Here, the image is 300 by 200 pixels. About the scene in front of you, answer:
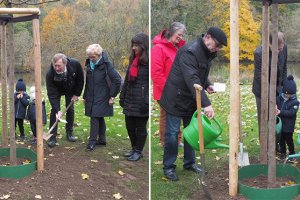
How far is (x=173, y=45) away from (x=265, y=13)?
125 cm

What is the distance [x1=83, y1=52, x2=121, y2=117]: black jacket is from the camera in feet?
17.3

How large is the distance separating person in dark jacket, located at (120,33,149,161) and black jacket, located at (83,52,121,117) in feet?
0.86

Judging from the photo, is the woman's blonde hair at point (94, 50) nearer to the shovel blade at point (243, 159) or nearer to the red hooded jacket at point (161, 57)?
the red hooded jacket at point (161, 57)

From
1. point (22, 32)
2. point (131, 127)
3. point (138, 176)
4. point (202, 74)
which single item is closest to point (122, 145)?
point (131, 127)

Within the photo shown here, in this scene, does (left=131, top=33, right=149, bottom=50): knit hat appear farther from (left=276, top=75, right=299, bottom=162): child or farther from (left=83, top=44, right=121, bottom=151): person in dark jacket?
(left=276, top=75, right=299, bottom=162): child

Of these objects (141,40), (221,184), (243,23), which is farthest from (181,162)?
(243,23)

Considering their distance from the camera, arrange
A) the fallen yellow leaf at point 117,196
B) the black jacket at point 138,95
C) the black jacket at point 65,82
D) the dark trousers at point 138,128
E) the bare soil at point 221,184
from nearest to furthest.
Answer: the bare soil at point 221,184 → the fallen yellow leaf at point 117,196 → the black jacket at point 138,95 → the dark trousers at point 138,128 → the black jacket at point 65,82

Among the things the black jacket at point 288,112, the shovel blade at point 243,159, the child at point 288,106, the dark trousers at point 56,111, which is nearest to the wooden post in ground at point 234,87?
the shovel blade at point 243,159

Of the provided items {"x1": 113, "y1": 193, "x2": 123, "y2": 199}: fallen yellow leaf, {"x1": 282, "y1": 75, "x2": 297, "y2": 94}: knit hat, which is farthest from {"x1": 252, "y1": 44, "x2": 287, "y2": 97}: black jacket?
{"x1": 113, "y1": 193, "x2": 123, "y2": 199}: fallen yellow leaf

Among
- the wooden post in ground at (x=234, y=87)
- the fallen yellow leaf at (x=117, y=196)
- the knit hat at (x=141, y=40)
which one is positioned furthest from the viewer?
the knit hat at (x=141, y=40)

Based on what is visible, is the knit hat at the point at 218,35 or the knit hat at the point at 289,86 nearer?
the knit hat at the point at 218,35

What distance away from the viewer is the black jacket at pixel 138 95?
4.91m

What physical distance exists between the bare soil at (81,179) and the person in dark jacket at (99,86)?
1.43 ft

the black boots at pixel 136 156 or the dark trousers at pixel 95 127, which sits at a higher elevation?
the dark trousers at pixel 95 127
